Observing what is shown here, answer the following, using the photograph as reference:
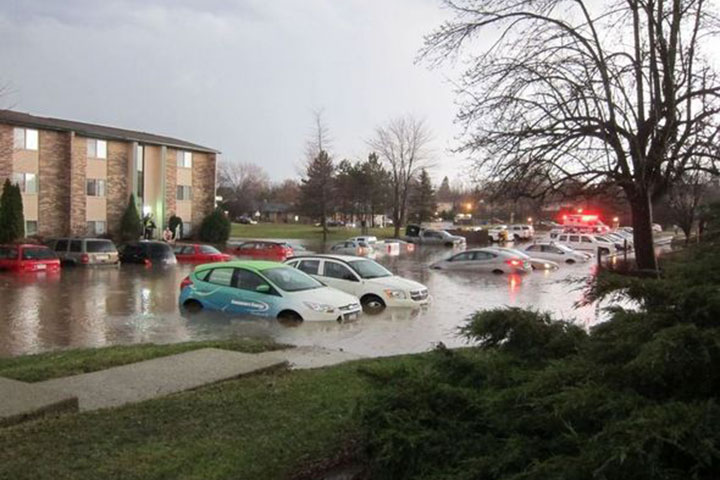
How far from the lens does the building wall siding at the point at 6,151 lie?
1679 inches

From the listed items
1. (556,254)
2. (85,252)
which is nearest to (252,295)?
(85,252)

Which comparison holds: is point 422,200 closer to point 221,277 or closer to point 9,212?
point 9,212

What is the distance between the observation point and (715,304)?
11.2 ft

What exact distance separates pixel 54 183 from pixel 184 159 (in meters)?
13.1

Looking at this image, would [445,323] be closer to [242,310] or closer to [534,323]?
[242,310]

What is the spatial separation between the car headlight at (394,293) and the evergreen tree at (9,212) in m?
31.0

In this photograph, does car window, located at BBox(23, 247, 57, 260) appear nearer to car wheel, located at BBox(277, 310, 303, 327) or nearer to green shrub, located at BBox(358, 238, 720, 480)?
car wheel, located at BBox(277, 310, 303, 327)

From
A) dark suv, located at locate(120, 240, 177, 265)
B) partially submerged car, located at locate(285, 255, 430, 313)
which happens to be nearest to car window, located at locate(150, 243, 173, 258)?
dark suv, located at locate(120, 240, 177, 265)

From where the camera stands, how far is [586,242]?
51.1m

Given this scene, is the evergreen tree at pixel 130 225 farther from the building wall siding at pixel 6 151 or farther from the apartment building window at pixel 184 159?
the building wall siding at pixel 6 151

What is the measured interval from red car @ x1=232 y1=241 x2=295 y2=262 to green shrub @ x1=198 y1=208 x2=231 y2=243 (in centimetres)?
1142

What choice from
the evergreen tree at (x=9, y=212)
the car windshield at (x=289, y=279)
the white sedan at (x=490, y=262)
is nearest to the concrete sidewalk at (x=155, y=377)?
the car windshield at (x=289, y=279)

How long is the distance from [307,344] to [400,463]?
30.9ft

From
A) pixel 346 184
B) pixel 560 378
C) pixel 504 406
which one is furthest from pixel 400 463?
pixel 346 184
